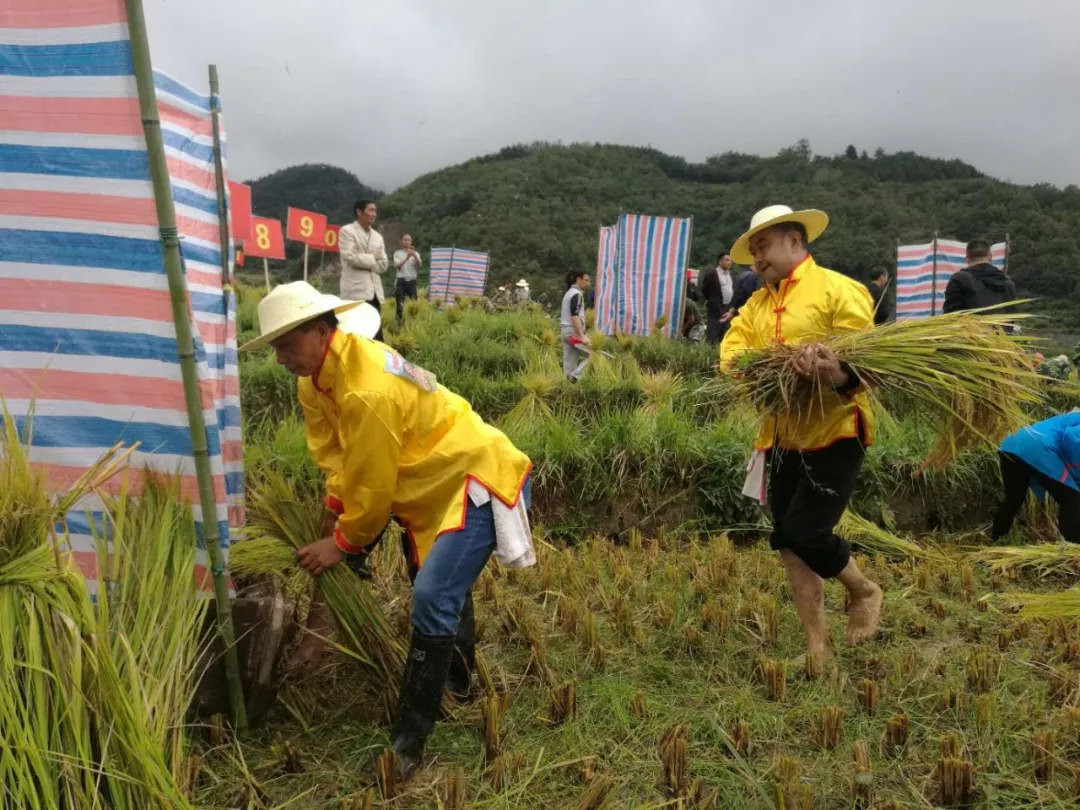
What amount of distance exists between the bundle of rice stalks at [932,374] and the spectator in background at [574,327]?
5056mm

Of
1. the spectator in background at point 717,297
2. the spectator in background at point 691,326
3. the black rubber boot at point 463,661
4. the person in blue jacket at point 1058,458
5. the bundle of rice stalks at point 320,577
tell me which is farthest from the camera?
the spectator in background at point 691,326

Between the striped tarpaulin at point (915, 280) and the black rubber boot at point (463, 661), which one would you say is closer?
the black rubber boot at point (463, 661)

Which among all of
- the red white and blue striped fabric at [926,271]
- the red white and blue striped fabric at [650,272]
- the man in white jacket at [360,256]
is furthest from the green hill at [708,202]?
the man in white jacket at [360,256]

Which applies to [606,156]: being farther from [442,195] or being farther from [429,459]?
[429,459]

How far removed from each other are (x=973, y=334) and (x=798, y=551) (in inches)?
42.4

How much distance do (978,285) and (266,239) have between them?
32.0ft

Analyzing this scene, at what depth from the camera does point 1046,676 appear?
289cm

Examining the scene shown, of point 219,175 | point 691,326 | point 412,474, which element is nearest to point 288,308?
point 412,474

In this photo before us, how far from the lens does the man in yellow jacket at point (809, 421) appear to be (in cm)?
282

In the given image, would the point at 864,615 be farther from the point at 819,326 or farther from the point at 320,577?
the point at 320,577

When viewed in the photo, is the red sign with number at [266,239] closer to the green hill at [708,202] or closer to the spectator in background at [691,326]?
the spectator in background at [691,326]

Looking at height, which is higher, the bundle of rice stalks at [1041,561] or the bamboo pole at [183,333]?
the bamboo pole at [183,333]

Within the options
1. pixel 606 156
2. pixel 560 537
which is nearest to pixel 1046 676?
pixel 560 537

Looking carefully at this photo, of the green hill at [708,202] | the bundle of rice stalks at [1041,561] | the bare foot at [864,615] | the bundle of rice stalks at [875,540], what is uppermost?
the green hill at [708,202]
